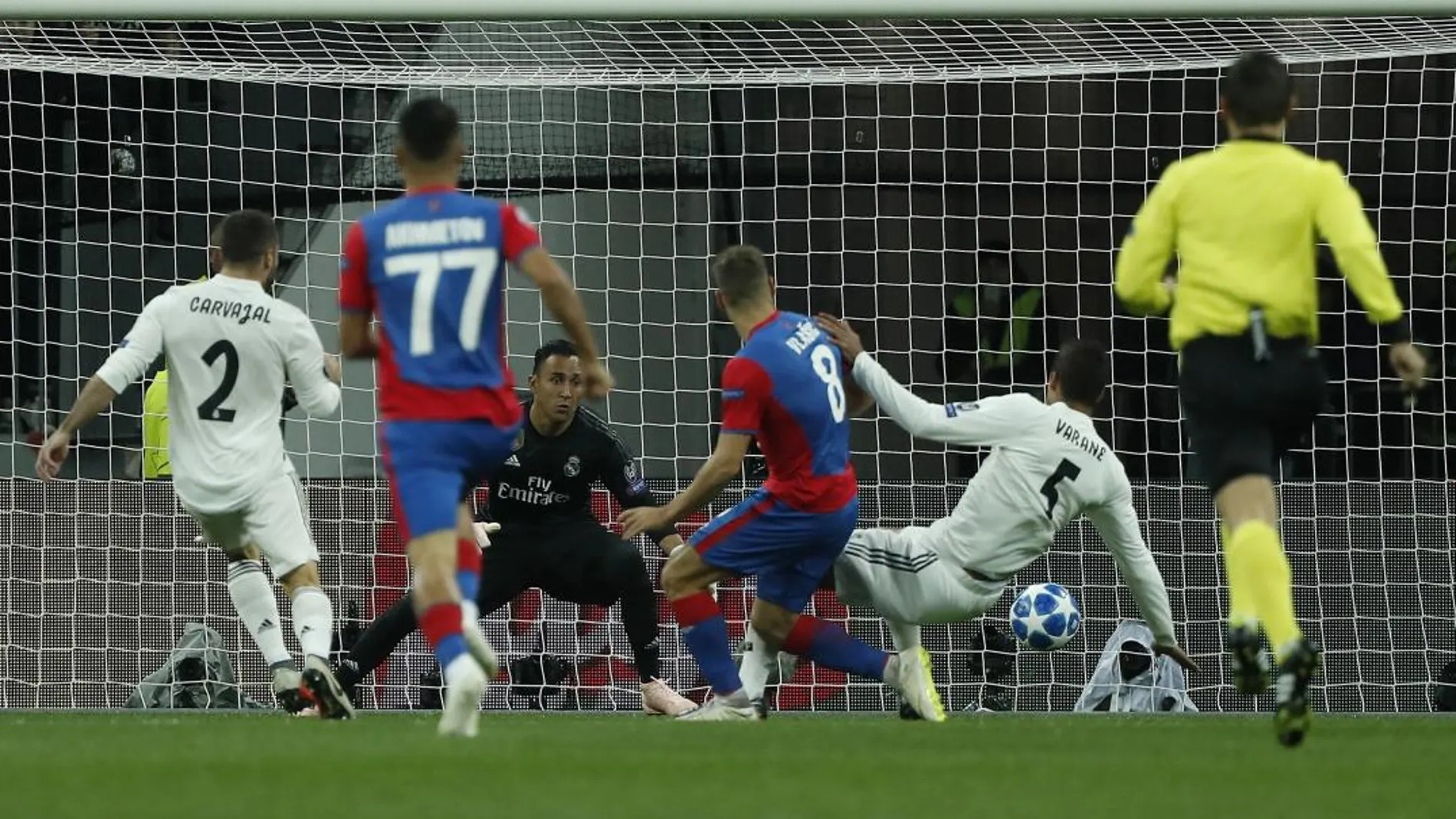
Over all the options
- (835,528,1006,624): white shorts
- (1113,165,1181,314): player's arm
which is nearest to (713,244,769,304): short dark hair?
(835,528,1006,624): white shorts

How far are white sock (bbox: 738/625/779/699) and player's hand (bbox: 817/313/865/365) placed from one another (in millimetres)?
1104

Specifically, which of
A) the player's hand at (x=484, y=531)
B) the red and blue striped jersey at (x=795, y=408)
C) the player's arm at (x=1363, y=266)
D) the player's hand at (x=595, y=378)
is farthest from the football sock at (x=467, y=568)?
the player's hand at (x=484, y=531)

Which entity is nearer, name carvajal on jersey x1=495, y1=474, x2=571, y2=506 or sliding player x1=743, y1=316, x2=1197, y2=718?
sliding player x1=743, y1=316, x2=1197, y2=718

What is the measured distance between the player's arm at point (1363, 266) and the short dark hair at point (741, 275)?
244 cm

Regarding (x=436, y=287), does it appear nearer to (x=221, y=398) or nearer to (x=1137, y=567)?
(x=221, y=398)

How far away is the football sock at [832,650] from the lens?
8.55 meters

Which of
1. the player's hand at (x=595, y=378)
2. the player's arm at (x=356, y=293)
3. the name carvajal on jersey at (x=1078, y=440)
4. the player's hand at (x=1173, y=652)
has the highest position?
the player's arm at (x=356, y=293)

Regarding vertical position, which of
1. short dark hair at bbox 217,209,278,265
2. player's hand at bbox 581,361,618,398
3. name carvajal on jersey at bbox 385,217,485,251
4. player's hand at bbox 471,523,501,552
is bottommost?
player's hand at bbox 471,523,501,552

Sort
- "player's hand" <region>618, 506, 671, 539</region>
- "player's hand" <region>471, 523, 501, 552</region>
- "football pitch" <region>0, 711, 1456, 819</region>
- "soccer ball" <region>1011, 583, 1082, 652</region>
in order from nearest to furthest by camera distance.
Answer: "football pitch" <region>0, 711, 1456, 819</region> < "player's hand" <region>618, 506, 671, 539</region> < "soccer ball" <region>1011, 583, 1082, 652</region> < "player's hand" <region>471, 523, 501, 552</region>

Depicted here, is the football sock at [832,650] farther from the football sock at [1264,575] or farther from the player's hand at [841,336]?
the football sock at [1264,575]

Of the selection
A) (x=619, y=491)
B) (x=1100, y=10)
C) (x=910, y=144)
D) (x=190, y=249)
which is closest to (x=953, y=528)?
(x=619, y=491)

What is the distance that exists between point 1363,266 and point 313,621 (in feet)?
13.1

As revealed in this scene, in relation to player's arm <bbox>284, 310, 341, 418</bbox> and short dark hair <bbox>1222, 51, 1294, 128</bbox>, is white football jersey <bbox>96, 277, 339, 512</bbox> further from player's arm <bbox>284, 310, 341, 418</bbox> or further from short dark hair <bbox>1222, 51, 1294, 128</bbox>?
short dark hair <bbox>1222, 51, 1294, 128</bbox>

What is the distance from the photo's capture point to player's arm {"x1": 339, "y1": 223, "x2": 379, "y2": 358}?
20.5 ft
